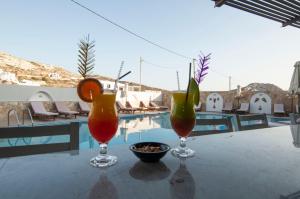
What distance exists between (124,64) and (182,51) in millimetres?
20133

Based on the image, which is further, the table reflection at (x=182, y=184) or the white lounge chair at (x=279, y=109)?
the white lounge chair at (x=279, y=109)

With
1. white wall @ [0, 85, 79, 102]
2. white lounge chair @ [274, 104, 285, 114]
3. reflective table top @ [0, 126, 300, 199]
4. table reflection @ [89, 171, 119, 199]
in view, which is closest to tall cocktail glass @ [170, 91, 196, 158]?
reflective table top @ [0, 126, 300, 199]

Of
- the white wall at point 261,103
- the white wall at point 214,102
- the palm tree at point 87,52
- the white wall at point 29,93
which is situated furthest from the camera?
the white wall at point 214,102

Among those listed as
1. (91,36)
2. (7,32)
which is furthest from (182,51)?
(7,32)

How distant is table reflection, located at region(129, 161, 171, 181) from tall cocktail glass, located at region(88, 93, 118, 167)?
3.6 inches

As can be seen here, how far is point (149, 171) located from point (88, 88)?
0.37 meters

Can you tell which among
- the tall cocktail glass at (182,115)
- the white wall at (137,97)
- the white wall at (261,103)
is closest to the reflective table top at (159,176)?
the tall cocktail glass at (182,115)

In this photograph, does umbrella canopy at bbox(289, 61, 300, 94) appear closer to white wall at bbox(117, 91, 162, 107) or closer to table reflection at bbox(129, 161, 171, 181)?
table reflection at bbox(129, 161, 171, 181)

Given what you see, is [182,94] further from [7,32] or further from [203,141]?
[7,32]

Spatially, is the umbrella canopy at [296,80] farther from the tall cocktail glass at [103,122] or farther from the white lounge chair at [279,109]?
the tall cocktail glass at [103,122]

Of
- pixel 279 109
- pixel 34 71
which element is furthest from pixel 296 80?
pixel 34 71

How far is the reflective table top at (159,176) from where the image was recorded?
20.4 inches

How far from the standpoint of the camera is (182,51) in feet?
66.4

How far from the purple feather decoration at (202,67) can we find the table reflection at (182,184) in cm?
34
